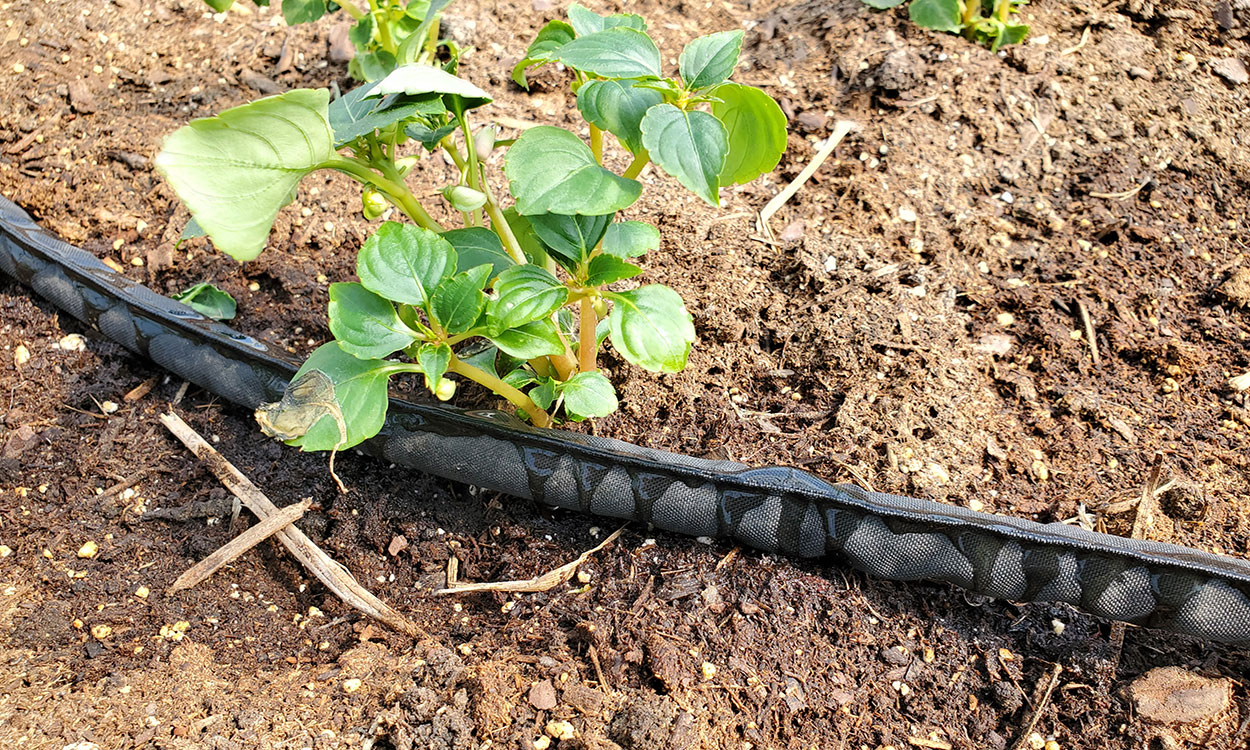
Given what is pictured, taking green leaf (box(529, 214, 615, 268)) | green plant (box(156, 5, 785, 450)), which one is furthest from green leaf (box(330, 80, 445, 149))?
green leaf (box(529, 214, 615, 268))

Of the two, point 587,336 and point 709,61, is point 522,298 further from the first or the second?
point 709,61

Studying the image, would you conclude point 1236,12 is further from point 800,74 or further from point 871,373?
point 871,373

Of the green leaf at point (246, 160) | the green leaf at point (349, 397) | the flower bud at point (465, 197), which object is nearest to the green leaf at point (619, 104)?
the flower bud at point (465, 197)

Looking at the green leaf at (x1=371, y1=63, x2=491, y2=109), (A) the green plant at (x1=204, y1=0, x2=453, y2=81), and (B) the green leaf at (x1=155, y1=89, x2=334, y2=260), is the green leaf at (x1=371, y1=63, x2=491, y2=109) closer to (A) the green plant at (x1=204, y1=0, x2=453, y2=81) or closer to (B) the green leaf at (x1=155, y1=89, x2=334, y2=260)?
(B) the green leaf at (x1=155, y1=89, x2=334, y2=260)

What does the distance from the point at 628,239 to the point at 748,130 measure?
26 cm

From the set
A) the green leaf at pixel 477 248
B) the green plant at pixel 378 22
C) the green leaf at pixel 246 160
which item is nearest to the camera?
the green leaf at pixel 246 160

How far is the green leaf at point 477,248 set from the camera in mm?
1481

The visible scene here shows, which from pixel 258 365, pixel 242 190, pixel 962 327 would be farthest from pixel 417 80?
pixel 962 327

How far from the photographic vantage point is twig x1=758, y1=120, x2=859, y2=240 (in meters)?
2.16

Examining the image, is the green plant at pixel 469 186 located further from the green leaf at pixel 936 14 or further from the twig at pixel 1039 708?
the green leaf at pixel 936 14

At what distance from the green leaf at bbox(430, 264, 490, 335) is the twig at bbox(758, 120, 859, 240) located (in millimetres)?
1019

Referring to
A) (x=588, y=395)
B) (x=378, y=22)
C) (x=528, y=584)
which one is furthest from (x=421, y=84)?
(x=378, y=22)

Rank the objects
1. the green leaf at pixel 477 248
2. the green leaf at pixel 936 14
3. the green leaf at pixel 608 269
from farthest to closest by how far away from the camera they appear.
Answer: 1. the green leaf at pixel 936 14
2. the green leaf at pixel 477 248
3. the green leaf at pixel 608 269

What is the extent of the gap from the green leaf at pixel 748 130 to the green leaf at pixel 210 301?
4.10 feet
